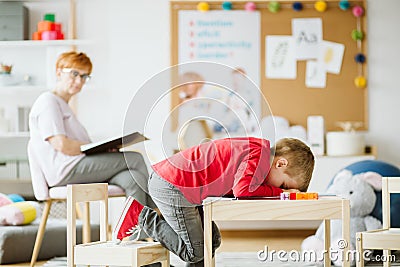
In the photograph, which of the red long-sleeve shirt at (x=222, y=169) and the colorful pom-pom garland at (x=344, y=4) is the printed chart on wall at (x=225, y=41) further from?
the red long-sleeve shirt at (x=222, y=169)

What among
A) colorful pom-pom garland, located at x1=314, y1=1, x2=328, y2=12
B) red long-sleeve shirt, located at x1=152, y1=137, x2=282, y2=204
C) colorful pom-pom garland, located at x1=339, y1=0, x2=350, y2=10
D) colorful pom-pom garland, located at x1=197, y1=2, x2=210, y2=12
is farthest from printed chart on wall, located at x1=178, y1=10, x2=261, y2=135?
red long-sleeve shirt, located at x1=152, y1=137, x2=282, y2=204

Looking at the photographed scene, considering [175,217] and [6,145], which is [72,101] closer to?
[6,145]

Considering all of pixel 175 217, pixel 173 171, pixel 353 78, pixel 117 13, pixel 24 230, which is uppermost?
pixel 117 13

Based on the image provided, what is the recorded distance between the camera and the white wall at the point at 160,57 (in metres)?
4.97

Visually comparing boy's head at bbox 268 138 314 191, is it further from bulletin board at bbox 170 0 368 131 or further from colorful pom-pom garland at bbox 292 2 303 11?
colorful pom-pom garland at bbox 292 2 303 11

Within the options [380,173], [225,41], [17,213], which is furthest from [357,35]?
[17,213]

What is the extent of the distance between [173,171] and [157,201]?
0.13 metres

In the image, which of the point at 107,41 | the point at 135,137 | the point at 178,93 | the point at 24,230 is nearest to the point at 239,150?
the point at 135,137

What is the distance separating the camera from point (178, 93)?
494cm

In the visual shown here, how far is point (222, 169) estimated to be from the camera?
2.36 meters

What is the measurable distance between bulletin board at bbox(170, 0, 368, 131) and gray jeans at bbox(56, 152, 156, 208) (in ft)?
5.45

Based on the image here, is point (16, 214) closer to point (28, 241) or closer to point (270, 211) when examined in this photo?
point (28, 241)

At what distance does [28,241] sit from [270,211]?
179 centimetres

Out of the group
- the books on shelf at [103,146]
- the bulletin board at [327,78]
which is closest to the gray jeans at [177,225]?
the books on shelf at [103,146]
